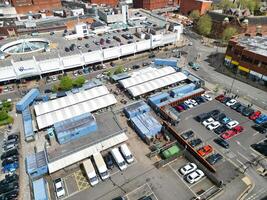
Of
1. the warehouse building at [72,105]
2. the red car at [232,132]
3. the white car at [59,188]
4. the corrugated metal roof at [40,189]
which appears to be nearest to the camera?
the corrugated metal roof at [40,189]

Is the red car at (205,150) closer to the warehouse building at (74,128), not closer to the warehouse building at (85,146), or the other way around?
the warehouse building at (85,146)

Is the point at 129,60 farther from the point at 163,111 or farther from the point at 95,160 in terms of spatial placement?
the point at 95,160

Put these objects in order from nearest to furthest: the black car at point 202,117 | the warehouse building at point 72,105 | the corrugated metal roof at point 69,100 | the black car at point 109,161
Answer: the black car at point 109,161
the warehouse building at point 72,105
the black car at point 202,117
the corrugated metal roof at point 69,100

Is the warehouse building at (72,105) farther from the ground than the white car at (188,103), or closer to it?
farther from the ground

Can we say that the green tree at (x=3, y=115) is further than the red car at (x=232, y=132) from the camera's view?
Yes

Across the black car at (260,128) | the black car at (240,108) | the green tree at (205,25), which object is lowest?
the black car at (260,128)

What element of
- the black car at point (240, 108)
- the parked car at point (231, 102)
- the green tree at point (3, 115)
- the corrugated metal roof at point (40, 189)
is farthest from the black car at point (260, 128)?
the green tree at point (3, 115)

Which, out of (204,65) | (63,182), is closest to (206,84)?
(204,65)
